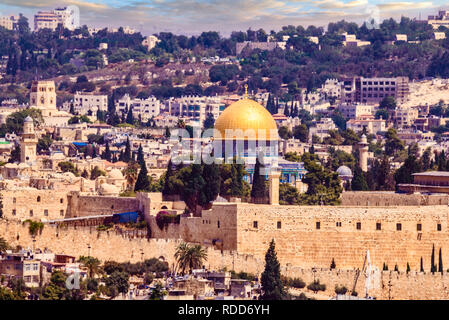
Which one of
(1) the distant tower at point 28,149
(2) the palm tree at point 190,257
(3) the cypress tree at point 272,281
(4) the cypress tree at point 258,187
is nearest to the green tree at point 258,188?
(4) the cypress tree at point 258,187

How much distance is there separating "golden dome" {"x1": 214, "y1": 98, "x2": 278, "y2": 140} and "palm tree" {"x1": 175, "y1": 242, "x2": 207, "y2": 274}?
1451cm

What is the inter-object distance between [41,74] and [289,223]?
89196 mm

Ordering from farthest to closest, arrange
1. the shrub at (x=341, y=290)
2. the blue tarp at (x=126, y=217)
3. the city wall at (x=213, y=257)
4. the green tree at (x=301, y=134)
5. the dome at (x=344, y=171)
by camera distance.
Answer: the green tree at (x=301, y=134), the dome at (x=344, y=171), the blue tarp at (x=126, y=217), the city wall at (x=213, y=257), the shrub at (x=341, y=290)

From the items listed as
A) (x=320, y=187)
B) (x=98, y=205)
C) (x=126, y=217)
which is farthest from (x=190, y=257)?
(x=320, y=187)

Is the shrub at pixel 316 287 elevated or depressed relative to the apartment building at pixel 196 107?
depressed

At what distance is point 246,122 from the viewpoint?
5272 cm

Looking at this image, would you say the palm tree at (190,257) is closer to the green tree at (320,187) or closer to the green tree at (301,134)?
the green tree at (320,187)

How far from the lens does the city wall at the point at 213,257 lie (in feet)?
118

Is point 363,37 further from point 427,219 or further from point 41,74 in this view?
point 427,219

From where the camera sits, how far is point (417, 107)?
10725 cm

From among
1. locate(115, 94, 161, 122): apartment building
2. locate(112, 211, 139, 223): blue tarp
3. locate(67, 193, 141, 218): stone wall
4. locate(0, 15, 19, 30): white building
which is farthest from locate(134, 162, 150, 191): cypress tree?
locate(0, 15, 19, 30): white building

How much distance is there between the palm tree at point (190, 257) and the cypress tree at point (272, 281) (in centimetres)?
205

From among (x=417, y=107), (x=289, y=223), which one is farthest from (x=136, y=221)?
(x=417, y=107)
